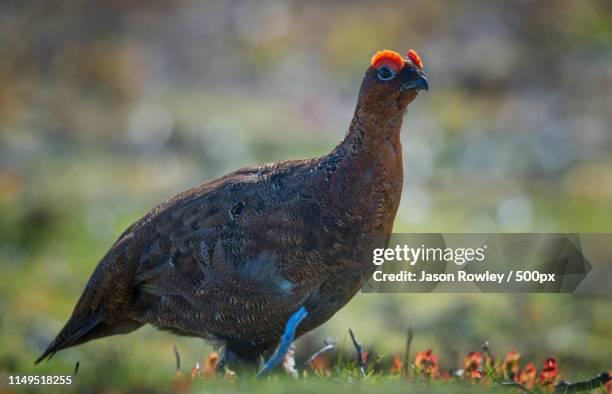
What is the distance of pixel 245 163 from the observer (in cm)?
2177

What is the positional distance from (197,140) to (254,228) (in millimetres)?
15615

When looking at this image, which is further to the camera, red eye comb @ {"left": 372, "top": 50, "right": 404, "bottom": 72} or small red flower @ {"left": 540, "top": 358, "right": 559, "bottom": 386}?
red eye comb @ {"left": 372, "top": 50, "right": 404, "bottom": 72}

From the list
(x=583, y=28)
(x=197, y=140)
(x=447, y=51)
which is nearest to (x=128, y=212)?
(x=197, y=140)

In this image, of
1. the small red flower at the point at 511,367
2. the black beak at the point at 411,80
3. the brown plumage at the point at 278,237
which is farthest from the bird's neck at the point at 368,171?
the small red flower at the point at 511,367

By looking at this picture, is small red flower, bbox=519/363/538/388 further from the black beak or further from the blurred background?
the blurred background

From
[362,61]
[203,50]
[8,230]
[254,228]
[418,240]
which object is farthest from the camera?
[203,50]

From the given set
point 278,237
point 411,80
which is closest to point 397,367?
point 278,237

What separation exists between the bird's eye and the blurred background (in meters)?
5.66

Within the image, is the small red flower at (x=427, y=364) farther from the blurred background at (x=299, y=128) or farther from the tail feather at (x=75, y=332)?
the blurred background at (x=299, y=128)

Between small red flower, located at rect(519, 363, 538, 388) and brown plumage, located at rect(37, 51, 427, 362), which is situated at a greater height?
brown plumage, located at rect(37, 51, 427, 362)

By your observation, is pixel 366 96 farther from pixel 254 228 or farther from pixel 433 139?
pixel 433 139

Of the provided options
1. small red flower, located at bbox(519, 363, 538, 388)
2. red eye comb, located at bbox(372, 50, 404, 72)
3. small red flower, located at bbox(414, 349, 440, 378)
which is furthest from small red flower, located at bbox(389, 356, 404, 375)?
red eye comb, located at bbox(372, 50, 404, 72)

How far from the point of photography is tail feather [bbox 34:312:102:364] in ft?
30.0

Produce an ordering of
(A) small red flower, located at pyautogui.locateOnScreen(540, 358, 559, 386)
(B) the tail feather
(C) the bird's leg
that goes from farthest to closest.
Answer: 1. (B) the tail feather
2. (A) small red flower, located at pyautogui.locateOnScreen(540, 358, 559, 386)
3. (C) the bird's leg
